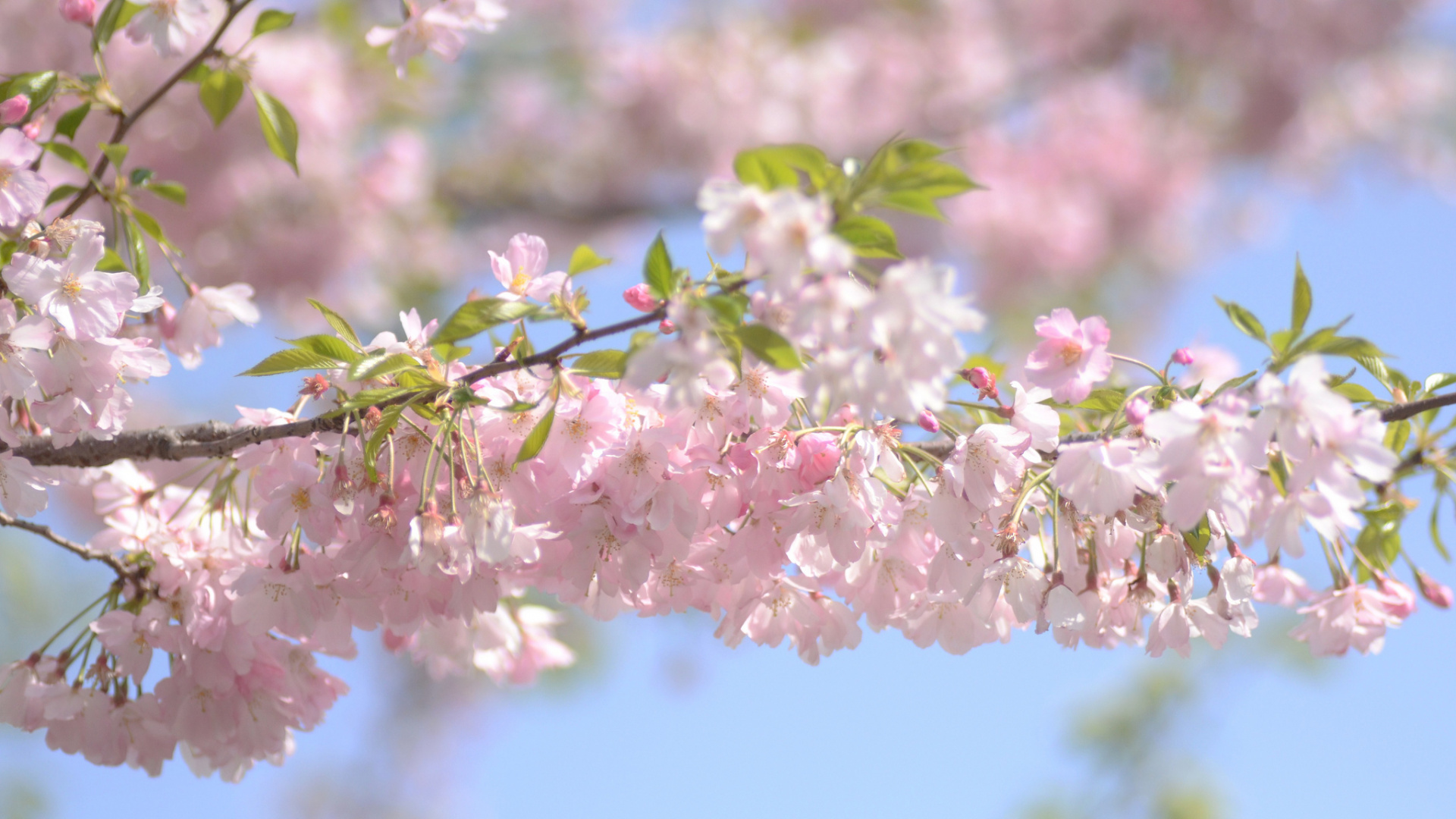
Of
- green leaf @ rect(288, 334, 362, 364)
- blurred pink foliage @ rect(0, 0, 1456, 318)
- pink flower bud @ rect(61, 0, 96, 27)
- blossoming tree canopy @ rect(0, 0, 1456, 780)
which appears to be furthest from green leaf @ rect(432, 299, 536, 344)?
blurred pink foliage @ rect(0, 0, 1456, 318)

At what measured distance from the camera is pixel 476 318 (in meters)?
0.73

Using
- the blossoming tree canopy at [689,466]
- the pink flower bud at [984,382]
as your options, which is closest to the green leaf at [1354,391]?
the blossoming tree canopy at [689,466]

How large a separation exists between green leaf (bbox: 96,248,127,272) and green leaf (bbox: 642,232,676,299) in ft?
2.03

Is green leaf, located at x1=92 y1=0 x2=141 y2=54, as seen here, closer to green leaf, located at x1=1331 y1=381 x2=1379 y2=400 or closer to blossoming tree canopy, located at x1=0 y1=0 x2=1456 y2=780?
blossoming tree canopy, located at x1=0 y1=0 x2=1456 y2=780

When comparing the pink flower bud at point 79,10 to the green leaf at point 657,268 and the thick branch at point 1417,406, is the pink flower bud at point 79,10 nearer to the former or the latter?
the green leaf at point 657,268

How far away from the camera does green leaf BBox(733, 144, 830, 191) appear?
64 centimetres

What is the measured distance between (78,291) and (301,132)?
Result: 7.33 ft

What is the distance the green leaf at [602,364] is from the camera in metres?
0.79

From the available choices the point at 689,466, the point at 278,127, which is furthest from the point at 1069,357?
the point at 278,127

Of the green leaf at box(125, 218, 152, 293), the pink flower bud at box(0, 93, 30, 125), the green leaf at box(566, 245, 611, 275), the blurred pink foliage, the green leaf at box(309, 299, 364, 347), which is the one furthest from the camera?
the blurred pink foliage

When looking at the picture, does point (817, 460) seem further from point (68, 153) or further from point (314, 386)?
point (68, 153)

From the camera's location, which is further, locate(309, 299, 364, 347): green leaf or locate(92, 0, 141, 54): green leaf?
locate(92, 0, 141, 54): green leaf

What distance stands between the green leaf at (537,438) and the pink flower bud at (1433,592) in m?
1.04

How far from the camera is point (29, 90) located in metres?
1.00
